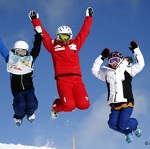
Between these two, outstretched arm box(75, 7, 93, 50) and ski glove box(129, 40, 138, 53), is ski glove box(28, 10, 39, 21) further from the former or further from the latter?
ski glove box(129, 40, 138, 53)

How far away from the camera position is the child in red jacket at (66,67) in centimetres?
1165

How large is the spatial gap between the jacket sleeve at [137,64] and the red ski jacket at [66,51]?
1456 millimetres

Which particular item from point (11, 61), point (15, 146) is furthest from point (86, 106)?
point (15, 146)

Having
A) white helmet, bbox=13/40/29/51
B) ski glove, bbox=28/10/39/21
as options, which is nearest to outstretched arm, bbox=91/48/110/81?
white helmet, bbox=13/40/29/51

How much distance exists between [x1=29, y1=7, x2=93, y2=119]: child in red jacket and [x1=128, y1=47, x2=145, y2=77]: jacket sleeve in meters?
1.43

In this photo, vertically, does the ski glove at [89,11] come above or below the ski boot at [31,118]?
above

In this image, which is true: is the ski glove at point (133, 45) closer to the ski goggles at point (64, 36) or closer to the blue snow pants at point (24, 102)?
the ski goggles at point (64, 36)

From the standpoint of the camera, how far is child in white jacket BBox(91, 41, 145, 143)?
1155 cm

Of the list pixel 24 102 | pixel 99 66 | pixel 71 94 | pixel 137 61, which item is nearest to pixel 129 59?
pixel 137 61

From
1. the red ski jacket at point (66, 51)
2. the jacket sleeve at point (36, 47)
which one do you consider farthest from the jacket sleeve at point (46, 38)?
Answer: the jacket sleeve at point (36, 47)

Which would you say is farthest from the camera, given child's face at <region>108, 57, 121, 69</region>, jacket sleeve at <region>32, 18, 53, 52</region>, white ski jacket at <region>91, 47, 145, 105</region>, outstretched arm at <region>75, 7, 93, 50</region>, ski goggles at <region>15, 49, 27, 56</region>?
outstretched arm at <region>75, 7, 93, 50</region>

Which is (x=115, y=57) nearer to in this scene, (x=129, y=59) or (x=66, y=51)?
(x=129, y=59)

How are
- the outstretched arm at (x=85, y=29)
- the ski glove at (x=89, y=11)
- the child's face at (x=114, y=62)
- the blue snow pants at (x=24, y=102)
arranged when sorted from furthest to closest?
the ski glove at (x=89, y=11), the outstretched arm at (x=85, y=29), the child's face at (x=114, y=62), the blue snow pants at (x=24, y=102)

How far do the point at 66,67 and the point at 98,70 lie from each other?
91 cm
